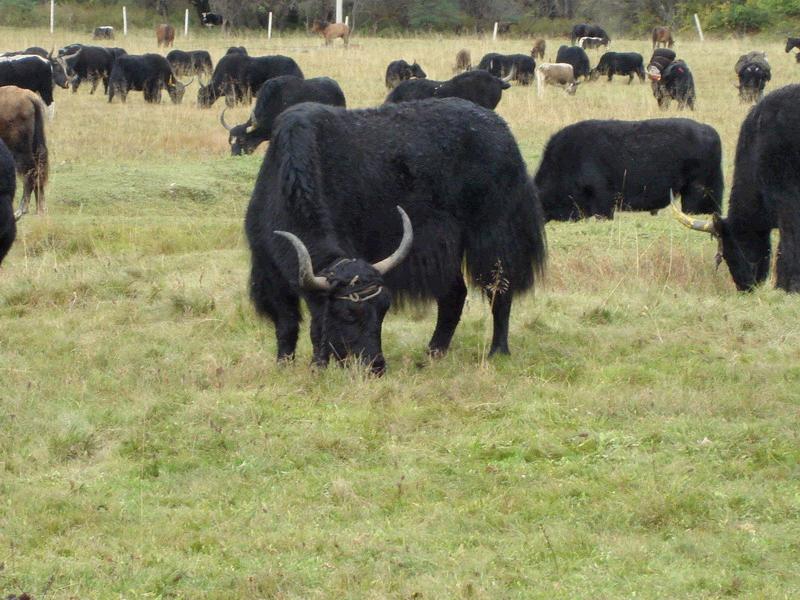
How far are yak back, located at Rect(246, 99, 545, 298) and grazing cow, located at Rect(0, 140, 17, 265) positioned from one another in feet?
7.34

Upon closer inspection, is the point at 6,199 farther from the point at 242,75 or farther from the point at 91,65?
the point at 91,65

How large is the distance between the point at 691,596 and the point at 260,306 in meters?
3.72

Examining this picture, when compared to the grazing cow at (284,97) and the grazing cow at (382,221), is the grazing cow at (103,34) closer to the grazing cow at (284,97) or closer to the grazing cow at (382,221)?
the grazing cow at (284,97)

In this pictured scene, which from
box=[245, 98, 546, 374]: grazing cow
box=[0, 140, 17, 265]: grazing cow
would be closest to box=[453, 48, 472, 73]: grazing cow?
box=[0, 140, 17, 265]: grazing cow

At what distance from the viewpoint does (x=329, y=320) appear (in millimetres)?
6715

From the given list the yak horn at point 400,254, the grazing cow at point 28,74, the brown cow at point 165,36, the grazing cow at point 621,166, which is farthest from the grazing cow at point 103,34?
the yak horn at point 400,254

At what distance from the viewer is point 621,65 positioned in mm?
30766

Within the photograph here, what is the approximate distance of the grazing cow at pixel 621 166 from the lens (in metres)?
13.1

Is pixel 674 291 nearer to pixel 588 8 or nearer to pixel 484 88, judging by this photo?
pixel 484 88

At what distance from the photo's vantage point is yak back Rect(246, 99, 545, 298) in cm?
705

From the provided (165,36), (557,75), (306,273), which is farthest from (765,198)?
(165,36)

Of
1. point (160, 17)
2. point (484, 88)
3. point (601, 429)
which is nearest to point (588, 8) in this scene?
point (160, 17)

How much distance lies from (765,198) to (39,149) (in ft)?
24.1

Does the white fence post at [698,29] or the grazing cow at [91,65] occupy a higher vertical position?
the white fence post at [698,29]
